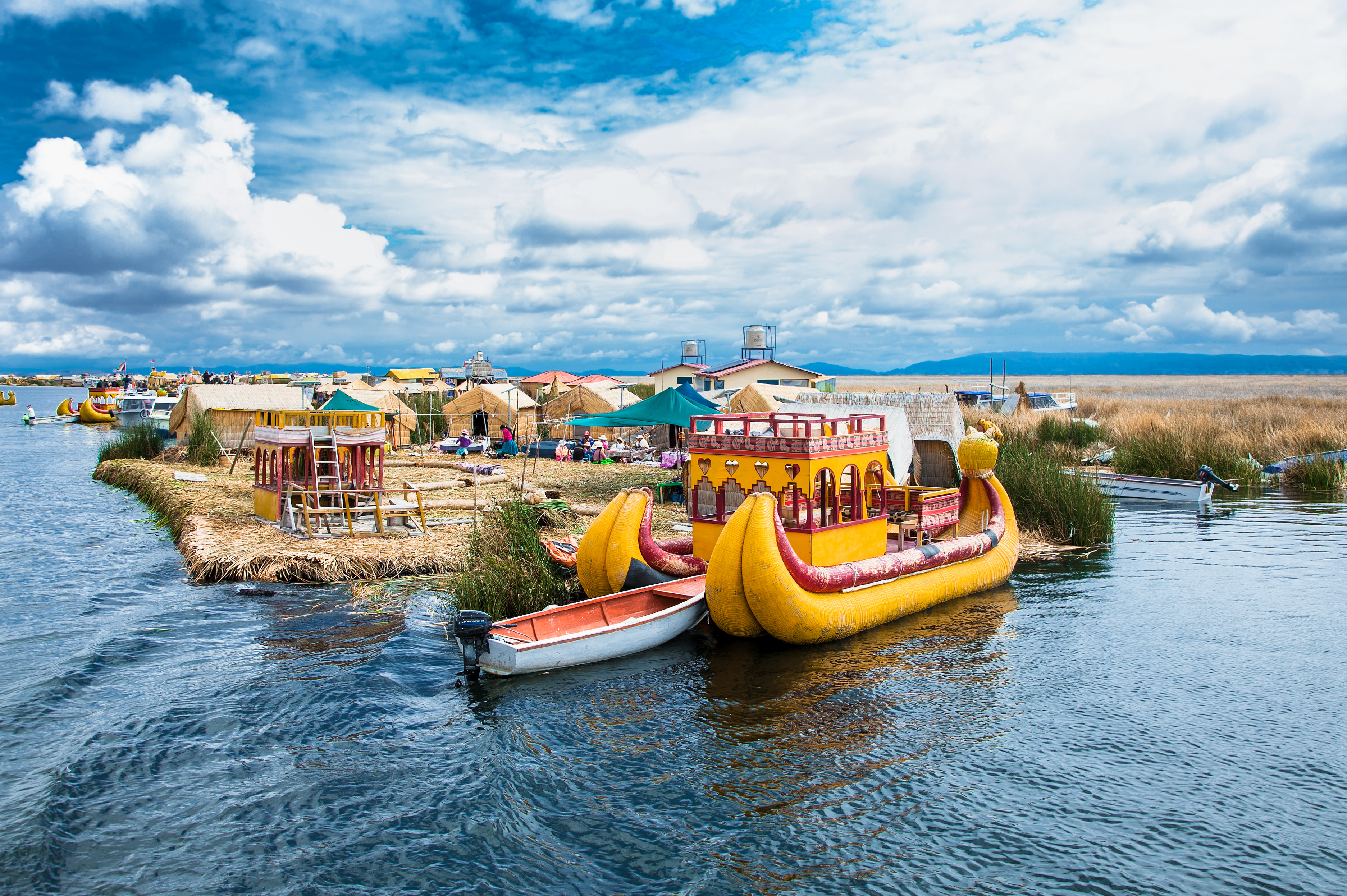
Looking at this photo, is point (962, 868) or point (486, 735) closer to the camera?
point (962, 868)

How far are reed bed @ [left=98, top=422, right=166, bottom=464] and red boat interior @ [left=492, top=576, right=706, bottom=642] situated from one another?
91.2 ft

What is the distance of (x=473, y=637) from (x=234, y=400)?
27.7m

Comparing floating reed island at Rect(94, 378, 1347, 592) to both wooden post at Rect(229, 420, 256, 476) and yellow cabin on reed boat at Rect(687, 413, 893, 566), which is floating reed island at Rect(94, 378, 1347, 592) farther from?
yellow cabin on reed boat at Rect(687, 413, 893, 566)

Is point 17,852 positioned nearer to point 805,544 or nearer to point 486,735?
point 486,735

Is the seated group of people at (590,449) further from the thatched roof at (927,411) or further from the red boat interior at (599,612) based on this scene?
the red boat interior at (599,612)

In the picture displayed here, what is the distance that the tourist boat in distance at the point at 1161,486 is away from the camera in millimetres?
25672

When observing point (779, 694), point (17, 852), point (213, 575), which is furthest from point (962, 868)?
point (213, 575)

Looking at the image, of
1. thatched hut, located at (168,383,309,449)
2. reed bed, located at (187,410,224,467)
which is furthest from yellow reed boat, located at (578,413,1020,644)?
thatched hut, located at (168,383,309,449)

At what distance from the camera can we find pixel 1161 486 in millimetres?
27016

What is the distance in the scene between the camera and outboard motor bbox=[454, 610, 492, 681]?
1006 centimetres

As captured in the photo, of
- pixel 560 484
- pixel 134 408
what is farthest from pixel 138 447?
pixel 134 408

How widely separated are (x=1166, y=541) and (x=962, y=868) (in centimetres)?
1676

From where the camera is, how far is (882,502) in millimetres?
14836

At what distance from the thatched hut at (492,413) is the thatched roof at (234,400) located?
8059 millimetres
